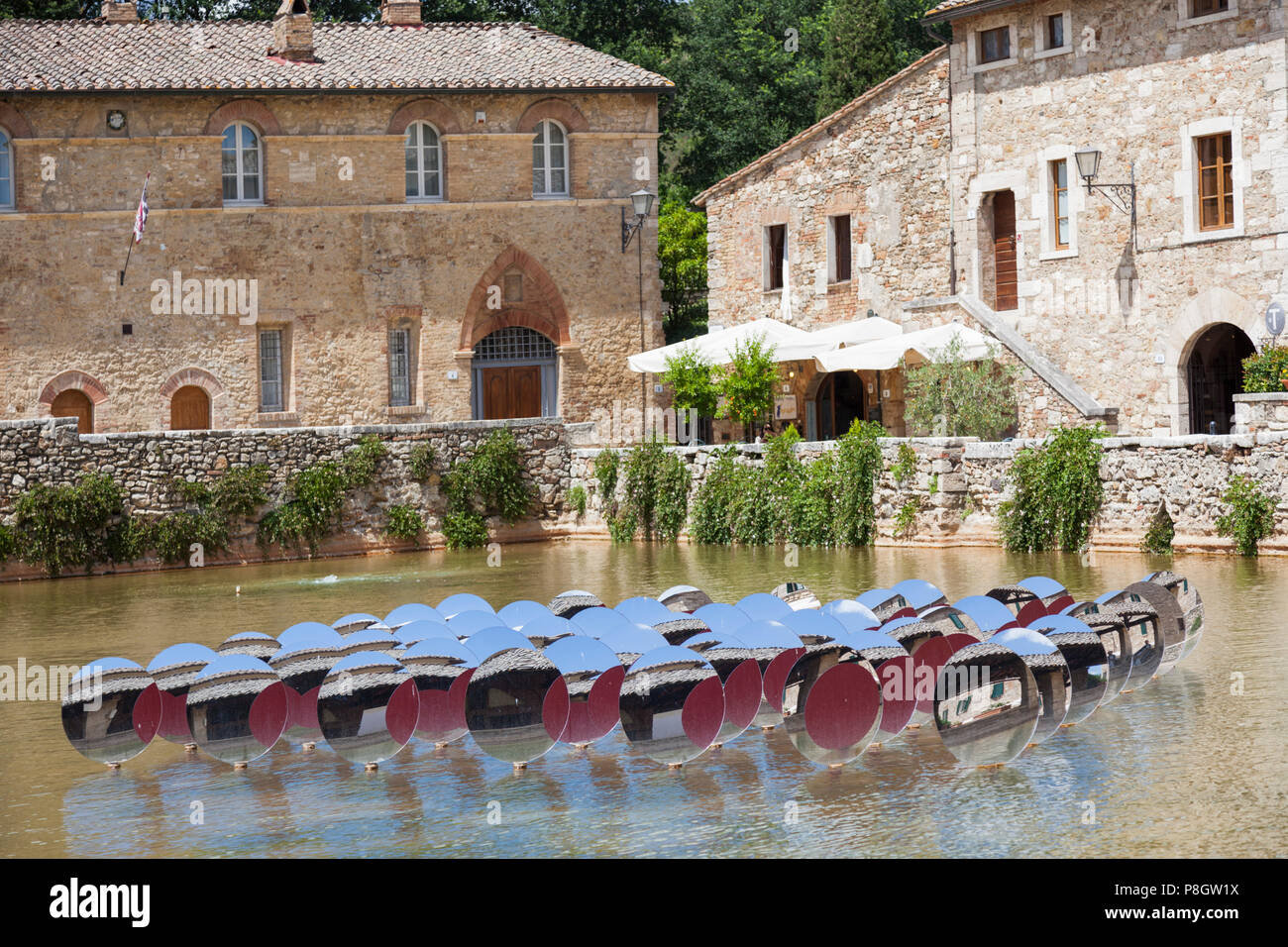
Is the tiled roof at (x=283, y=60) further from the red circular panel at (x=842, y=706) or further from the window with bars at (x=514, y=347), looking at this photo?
the red circular panel at (x=842, y=706)

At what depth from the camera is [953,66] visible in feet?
82.3

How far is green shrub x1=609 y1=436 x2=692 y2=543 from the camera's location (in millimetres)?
22188

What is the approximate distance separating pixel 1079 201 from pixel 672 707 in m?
17.0

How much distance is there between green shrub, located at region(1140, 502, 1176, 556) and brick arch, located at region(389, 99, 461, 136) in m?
15.3

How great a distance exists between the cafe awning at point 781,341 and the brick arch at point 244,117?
7701mm

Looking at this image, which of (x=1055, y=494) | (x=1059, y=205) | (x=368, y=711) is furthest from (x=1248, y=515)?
(x=368, y=711)

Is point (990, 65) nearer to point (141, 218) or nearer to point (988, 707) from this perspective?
point (141, 218)

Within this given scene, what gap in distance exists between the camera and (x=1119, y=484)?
17.8 m

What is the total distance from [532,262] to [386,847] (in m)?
21.4

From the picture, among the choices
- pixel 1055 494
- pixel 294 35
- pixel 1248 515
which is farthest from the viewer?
pixel 294 35

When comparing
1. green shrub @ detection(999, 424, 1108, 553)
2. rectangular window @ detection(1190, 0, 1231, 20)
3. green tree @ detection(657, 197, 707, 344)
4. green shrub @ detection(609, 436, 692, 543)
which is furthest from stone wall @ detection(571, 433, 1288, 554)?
green tree @ detection(657, 197, 707, 344)

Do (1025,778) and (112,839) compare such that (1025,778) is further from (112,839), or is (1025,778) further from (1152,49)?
(1152,49)

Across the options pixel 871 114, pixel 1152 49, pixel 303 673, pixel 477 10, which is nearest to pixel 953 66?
pixel 871 114

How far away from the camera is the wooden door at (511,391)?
93.0 feet
